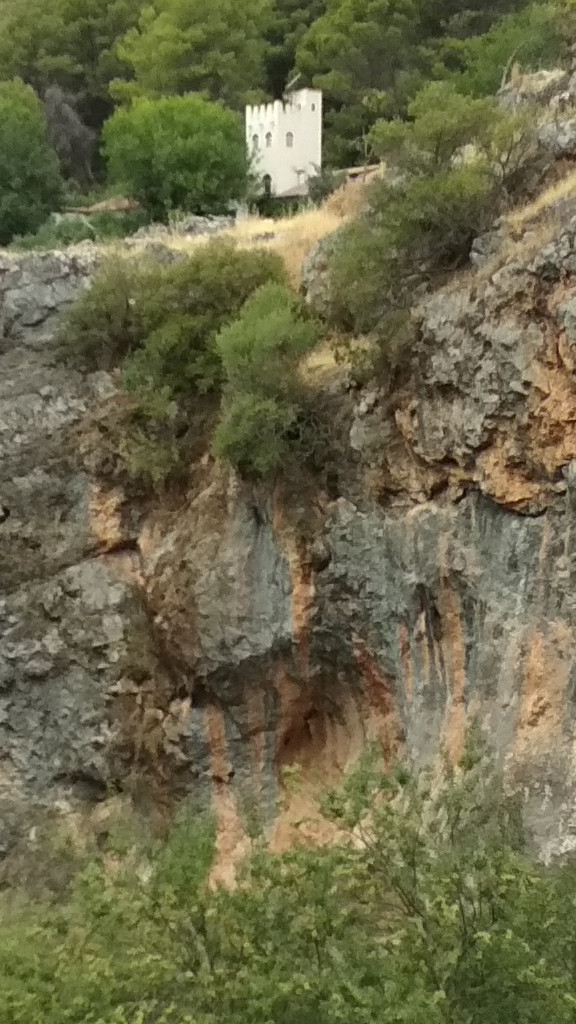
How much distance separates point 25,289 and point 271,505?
6.14 metres

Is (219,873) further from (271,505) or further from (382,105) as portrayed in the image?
(382,105)

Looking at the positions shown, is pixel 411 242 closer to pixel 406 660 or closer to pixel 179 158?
pixel 406 660

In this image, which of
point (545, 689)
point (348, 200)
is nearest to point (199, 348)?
point (348, 200)

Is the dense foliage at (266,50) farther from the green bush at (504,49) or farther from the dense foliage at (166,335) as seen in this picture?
the dense foliage at (166,335)

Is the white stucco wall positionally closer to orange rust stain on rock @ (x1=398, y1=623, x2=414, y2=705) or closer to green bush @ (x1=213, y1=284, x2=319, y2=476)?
green bush @ (x1=213, y1=284, x2=319, y2=476)

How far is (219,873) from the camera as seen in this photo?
1203 centimetres

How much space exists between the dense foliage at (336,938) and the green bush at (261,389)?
6.00m

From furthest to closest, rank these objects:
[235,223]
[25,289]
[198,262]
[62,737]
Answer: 1. [235,223]
2. [25,289]
3. [198,262]
4. [62,737]

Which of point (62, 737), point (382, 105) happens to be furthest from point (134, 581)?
point (382, 105)

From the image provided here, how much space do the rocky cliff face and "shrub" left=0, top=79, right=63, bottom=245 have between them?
10.0m

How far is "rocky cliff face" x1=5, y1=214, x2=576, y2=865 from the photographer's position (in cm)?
1103

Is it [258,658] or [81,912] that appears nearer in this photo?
[81,912]

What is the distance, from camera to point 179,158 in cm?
2441

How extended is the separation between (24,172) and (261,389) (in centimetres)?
1561
